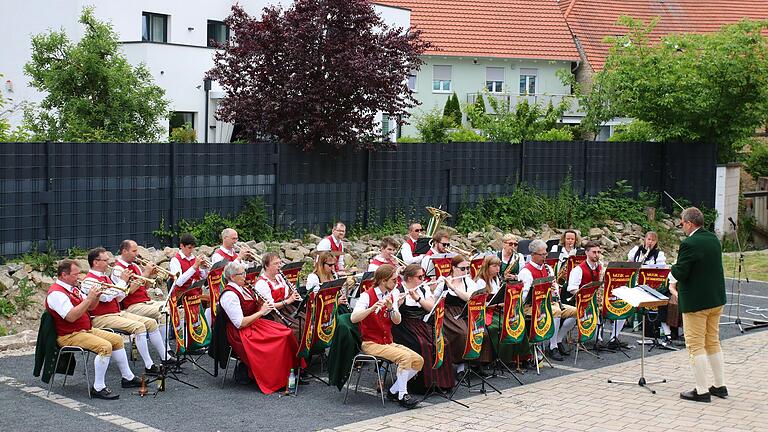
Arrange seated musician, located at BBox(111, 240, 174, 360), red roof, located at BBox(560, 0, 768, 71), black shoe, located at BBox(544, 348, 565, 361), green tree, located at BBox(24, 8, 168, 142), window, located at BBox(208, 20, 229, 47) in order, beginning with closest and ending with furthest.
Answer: seated musician, located at BBox(111, 240, 174, 360), black shoe, located at BBox(544, 348, 565, 361), green tree, located at BBox(24, 8, 168, 142), window, located at BBox(208, 20, 229, 47), red roof, located at BBox(560, 0, 768, 71)

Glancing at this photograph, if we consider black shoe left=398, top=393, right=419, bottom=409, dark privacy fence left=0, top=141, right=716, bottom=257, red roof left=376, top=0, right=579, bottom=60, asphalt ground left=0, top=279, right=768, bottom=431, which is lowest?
asphalt ground left=0, top=279, right=768, bottom=431

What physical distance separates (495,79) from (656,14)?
8.78 m

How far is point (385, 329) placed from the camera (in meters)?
11.1

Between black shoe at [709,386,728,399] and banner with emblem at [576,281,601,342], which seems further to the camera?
banner with emblem at [576,281,601,342]

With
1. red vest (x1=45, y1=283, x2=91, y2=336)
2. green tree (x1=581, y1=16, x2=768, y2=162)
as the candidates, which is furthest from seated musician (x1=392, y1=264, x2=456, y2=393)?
green tree (x1=581, y1=16, x2=768, y2=162)

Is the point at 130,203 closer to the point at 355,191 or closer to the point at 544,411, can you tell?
the point at 355,191

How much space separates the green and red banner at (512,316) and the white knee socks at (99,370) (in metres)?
4.54

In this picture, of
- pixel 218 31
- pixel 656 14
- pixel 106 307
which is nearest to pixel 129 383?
pixel 106 307

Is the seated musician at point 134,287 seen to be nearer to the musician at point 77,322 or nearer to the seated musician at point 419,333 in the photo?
the musician at point 77,322

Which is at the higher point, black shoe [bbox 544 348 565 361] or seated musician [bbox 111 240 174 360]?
seated musician [bbox 111 240 174 360]

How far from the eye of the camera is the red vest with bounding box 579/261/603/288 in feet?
45.5

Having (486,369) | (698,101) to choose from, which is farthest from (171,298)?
(698,101)

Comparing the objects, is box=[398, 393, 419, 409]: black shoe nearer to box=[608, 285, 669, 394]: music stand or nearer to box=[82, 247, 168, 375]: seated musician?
box=[608, 285, 669, 394]: music stand

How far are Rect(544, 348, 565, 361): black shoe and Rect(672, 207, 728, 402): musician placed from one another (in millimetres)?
2456
